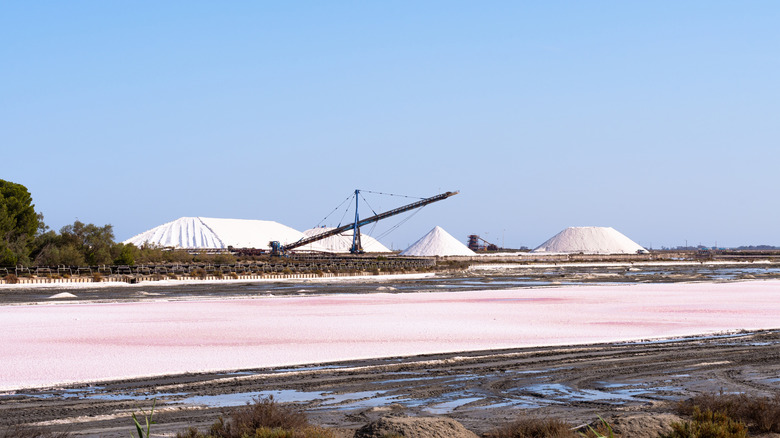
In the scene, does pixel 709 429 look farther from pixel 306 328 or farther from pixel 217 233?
pixel 217 233

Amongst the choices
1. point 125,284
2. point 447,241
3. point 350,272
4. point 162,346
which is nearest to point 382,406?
point 162,346

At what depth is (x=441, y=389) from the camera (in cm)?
1102

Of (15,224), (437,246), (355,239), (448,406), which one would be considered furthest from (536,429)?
(437,246)

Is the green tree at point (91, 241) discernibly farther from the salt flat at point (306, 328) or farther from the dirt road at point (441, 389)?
the dirt road at point (441, 389)

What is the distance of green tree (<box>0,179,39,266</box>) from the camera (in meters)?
49.9

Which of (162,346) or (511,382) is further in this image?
(162,346)

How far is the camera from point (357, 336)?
1798 centimetres

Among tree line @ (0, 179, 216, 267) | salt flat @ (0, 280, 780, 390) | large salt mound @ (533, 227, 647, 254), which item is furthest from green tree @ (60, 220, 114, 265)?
large salt mound @ (533, 227, 647, 254)

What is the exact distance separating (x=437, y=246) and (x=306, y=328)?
344ft

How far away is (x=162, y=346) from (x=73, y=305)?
13.9 m

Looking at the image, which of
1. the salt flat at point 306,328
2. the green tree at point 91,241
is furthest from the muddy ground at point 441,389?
the green tree at point 91,241

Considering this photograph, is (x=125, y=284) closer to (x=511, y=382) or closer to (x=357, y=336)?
(x=357, y=336)

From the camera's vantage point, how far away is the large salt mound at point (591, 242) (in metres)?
146

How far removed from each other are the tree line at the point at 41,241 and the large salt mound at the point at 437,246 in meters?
59.7
